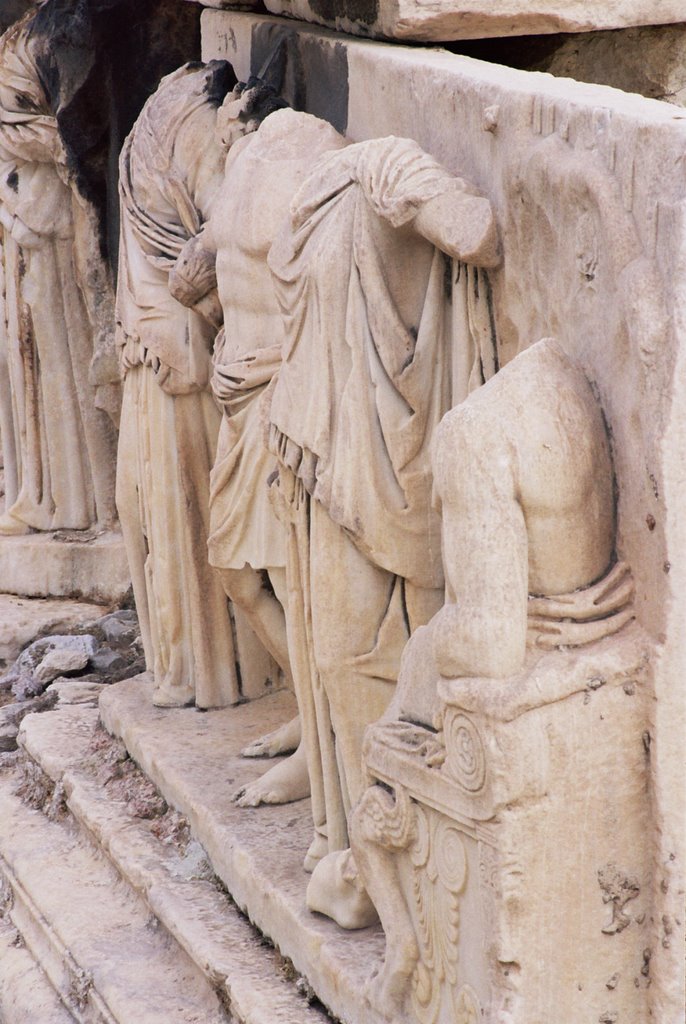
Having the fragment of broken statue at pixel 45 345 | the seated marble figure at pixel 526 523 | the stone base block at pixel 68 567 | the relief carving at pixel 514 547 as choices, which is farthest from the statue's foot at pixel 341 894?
the fragment of broken statue at pixel 45 345

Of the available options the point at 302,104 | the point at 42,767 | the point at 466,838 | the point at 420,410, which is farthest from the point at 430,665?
the point at 42,767

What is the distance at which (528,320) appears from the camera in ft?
11.6

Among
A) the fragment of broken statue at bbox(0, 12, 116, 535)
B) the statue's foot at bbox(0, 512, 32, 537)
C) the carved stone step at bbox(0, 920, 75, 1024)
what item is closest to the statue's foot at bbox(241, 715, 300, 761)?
the carved stone step at bbox(0, 920, 75, 1024)

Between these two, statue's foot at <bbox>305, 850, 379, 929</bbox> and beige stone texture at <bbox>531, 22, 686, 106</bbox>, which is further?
beige stone texture at <bbox>531, 22, 686, 106</bbox>

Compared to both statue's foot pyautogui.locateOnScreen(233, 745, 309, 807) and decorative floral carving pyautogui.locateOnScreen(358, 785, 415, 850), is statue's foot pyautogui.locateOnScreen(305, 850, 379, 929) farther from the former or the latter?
statue's foot pyautogui.locateOnScreen(233, 745, 309, 807)

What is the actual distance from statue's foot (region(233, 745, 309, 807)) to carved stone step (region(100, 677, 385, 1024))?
1.1 inches

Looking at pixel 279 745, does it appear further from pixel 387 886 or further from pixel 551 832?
pixel 551 832

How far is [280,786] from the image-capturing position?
15.9ft

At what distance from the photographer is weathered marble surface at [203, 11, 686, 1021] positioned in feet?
9.96

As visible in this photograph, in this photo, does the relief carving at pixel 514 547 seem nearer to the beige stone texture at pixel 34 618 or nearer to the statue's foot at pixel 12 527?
the beige stone texture at pixel 34 618

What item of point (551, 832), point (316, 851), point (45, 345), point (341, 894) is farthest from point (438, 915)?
point (45, 345)

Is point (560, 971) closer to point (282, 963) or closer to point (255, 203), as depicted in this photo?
point (282, 963)

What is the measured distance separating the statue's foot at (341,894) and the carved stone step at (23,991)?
2.78 feet

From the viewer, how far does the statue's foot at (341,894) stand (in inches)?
161
